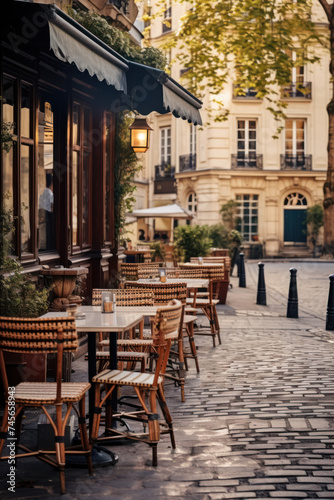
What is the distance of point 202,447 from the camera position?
572 cm

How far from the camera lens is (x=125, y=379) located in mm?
5469

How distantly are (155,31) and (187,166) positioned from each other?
9.04m

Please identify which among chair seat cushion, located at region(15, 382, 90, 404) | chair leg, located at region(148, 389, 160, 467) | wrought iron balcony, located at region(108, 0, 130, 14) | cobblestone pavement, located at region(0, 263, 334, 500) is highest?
wrought iron balcony, located at region(108, 0, 130, 14)

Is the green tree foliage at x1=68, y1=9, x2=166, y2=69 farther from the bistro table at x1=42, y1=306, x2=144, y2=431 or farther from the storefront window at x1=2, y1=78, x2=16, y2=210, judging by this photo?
the bistro table at x1=42, y1=306, x2=144, y2=431

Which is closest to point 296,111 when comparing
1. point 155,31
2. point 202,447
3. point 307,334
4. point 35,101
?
point 155,31

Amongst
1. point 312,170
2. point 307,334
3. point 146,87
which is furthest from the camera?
point 312,170

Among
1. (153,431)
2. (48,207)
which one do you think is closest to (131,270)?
(48,207)

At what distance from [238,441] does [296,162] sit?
3535 centimetres

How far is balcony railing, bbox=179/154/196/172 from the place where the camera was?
135 ft

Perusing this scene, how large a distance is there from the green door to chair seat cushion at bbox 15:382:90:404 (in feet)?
117

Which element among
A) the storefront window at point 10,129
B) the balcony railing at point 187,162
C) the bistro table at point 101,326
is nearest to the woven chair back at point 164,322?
the bistro table at point 101,326

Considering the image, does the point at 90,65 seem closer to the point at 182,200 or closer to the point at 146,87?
the point at 146,87

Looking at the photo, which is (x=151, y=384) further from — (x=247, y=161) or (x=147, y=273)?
(x=247, y=161)

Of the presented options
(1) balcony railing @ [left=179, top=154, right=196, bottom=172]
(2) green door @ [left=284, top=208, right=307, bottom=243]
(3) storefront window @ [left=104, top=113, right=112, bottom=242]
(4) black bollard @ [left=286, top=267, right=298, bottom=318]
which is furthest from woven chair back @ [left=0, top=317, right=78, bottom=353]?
(1) balcony railing @ [left=179, top=154, right=196, bottom=172]
